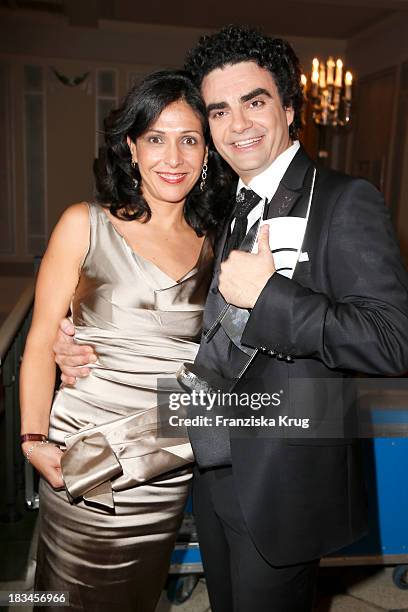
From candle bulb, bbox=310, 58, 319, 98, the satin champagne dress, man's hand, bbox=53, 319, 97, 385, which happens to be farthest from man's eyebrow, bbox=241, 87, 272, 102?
candle bulb, bbox=310, 58, 319, 98

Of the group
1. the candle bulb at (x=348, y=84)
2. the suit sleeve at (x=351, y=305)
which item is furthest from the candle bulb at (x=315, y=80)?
the suit sleeve at (x=351, y=305)

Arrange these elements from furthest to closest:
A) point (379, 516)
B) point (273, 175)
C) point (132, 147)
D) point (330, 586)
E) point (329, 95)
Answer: point (329, 95)
point (330, 586)
point (379, 516)
point (132, 147)
point (273, 175)

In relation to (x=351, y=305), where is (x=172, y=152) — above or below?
above

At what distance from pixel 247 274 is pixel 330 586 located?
1849mm

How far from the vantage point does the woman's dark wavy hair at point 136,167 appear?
160cm

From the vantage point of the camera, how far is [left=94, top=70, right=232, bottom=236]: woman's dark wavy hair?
160 cm

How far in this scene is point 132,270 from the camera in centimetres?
161

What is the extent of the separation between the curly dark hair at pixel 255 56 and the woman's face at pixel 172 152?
120mm

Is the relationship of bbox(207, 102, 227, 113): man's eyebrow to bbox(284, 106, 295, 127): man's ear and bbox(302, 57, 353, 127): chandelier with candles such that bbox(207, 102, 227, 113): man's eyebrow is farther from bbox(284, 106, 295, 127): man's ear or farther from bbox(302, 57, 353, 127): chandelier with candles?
bbox(302, 57, 353, 127): chandelier with candles

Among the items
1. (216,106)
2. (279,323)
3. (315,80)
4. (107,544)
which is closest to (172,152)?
(216,106)

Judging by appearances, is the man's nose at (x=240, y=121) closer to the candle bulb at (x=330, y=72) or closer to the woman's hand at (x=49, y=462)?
the woman's hand at (x=49, y=462)

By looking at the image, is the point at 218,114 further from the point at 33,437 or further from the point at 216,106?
the point at 33,437

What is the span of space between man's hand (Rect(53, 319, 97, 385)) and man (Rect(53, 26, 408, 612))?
0.05 feet

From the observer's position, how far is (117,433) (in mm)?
1576
